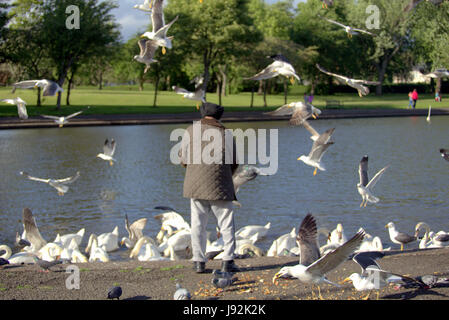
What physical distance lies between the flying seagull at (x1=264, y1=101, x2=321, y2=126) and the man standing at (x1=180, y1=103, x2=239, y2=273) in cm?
193

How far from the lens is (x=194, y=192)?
6160mm

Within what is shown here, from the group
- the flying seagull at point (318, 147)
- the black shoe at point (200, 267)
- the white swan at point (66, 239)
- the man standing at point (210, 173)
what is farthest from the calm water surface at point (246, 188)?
the man standing at point (210, 173)

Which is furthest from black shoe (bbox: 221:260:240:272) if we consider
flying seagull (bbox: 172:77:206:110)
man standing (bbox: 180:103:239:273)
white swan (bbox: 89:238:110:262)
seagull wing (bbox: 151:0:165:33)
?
seagull wing (bbox: 151:0:165:33)

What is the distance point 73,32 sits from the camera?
38.0 metres

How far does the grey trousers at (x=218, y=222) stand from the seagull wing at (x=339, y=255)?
144 cm

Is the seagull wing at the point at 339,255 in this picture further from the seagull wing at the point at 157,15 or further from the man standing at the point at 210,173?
the seagull wing at the point at 157,15

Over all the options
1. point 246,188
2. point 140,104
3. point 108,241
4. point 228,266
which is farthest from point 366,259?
point 140,104

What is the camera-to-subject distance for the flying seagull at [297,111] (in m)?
8.04

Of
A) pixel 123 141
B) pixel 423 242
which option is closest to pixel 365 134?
pixel 123 141

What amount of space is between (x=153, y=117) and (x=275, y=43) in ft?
59.7

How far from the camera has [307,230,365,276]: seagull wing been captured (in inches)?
191

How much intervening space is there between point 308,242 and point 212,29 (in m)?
36.9

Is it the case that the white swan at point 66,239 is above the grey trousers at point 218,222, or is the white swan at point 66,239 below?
below

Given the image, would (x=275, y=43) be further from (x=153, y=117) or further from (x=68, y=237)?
(x=68, y=237)
